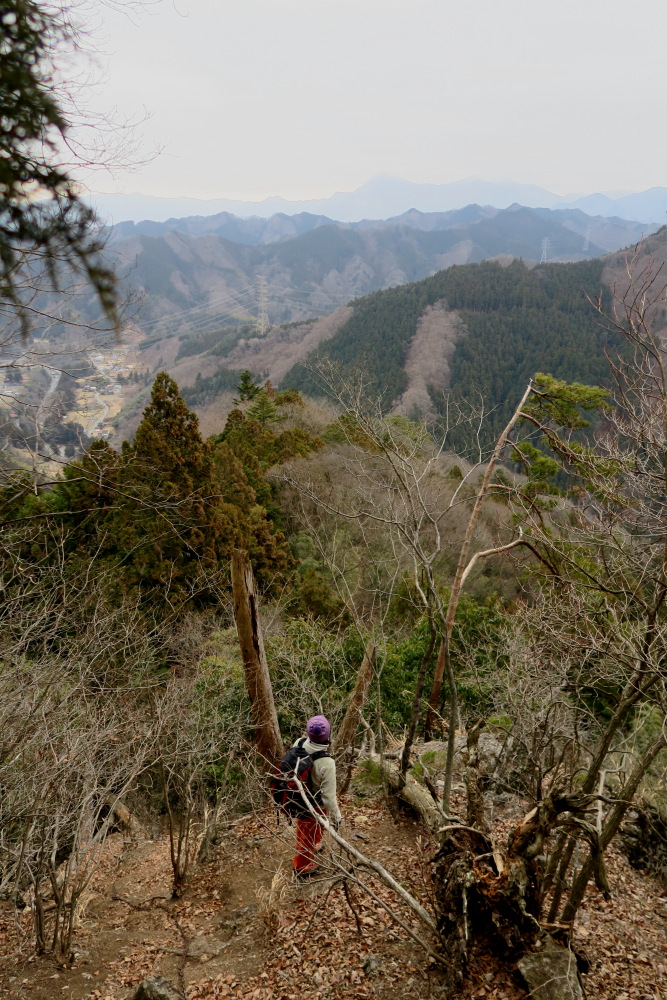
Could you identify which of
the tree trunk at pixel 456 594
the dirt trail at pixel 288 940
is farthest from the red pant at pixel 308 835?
the tree trunk at pixel 456 594

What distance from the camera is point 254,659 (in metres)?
7.06

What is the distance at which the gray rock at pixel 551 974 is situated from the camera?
280cm

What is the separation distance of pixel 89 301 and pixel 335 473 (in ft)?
53.3

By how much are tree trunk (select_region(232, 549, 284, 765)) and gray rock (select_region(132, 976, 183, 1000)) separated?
3368mm

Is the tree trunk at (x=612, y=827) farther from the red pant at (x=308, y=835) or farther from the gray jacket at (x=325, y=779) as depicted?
the red pant at (x=308, y=835)

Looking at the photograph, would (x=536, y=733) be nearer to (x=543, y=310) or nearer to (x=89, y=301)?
(x=89, y=301)

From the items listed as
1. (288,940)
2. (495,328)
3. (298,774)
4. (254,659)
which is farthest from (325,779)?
(495,328)

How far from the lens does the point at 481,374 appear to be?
5834 centimetres

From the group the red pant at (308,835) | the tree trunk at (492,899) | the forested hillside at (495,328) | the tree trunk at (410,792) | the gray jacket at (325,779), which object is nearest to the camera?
the tree trunk at (492,899)

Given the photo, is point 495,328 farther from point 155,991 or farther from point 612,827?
point 155,991

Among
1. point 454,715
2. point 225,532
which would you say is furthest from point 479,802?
point 225,532

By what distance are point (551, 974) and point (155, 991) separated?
7.61 feet

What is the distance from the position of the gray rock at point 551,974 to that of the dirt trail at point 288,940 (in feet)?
0.44

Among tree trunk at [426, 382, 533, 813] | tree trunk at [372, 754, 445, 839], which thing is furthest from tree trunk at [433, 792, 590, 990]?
tree trunk at [372, 754, 445, 839]
